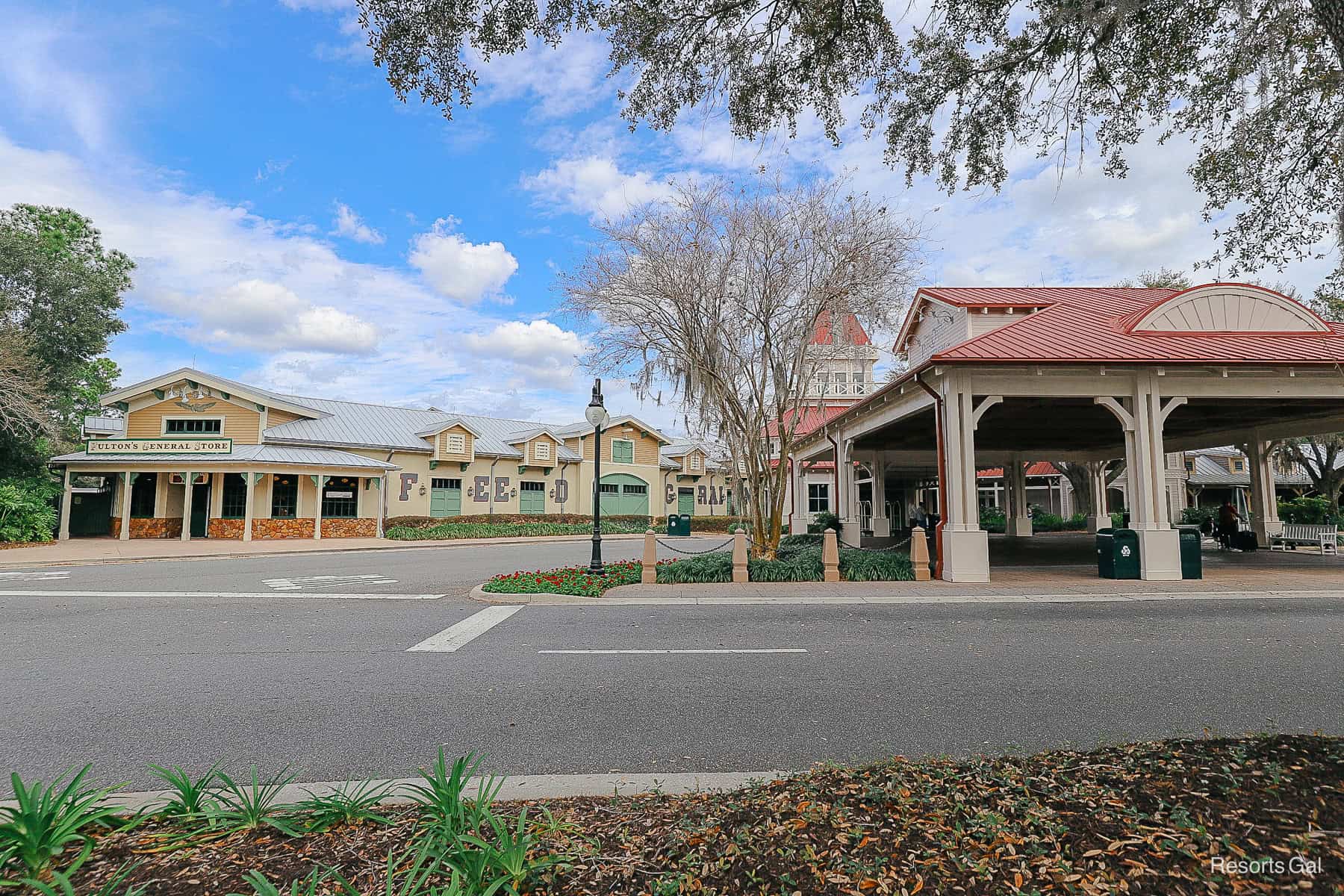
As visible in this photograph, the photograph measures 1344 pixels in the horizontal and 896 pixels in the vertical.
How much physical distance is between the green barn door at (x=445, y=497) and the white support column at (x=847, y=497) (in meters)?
18.9

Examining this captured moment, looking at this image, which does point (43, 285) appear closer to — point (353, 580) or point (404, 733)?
point (353, 580)

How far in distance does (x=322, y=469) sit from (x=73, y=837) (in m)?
26.8

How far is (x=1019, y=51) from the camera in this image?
19.9ft

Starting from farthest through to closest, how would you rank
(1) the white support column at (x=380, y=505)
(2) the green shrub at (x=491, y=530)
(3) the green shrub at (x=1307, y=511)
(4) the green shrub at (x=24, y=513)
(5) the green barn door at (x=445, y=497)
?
(5) the green barn door at (x=445, y=497) < (1) the white support column at (x=380, y=505) < (2) the green shrub at (x=491, y=530) < (3) the green shrub at (x=1307, y=511) < (4) the green shrub at (x=24, y=513)

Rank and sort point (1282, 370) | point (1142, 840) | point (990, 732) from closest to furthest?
point (1142, 840), point (990, 732), point (1282, 370)

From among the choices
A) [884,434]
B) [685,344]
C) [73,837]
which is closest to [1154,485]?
[884,434]

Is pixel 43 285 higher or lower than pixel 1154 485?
higher

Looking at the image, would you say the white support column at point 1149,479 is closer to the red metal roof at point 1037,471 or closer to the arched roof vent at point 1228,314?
the arched roof vent at point 1228,314

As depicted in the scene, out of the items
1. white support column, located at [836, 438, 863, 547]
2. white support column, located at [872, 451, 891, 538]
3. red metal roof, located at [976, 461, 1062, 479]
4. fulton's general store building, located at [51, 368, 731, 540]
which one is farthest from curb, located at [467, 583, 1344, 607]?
red metal roof, located at [976, 461, 1062, 479]

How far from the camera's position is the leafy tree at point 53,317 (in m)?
25.6

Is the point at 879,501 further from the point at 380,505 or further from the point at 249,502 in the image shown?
the point at 249,502

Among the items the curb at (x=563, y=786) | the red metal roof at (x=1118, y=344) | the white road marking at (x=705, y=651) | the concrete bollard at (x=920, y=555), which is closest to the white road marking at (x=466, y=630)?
the white road marking at (x=705, y=651)

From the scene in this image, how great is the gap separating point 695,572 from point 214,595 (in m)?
8.53

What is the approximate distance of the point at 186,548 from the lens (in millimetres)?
22297
